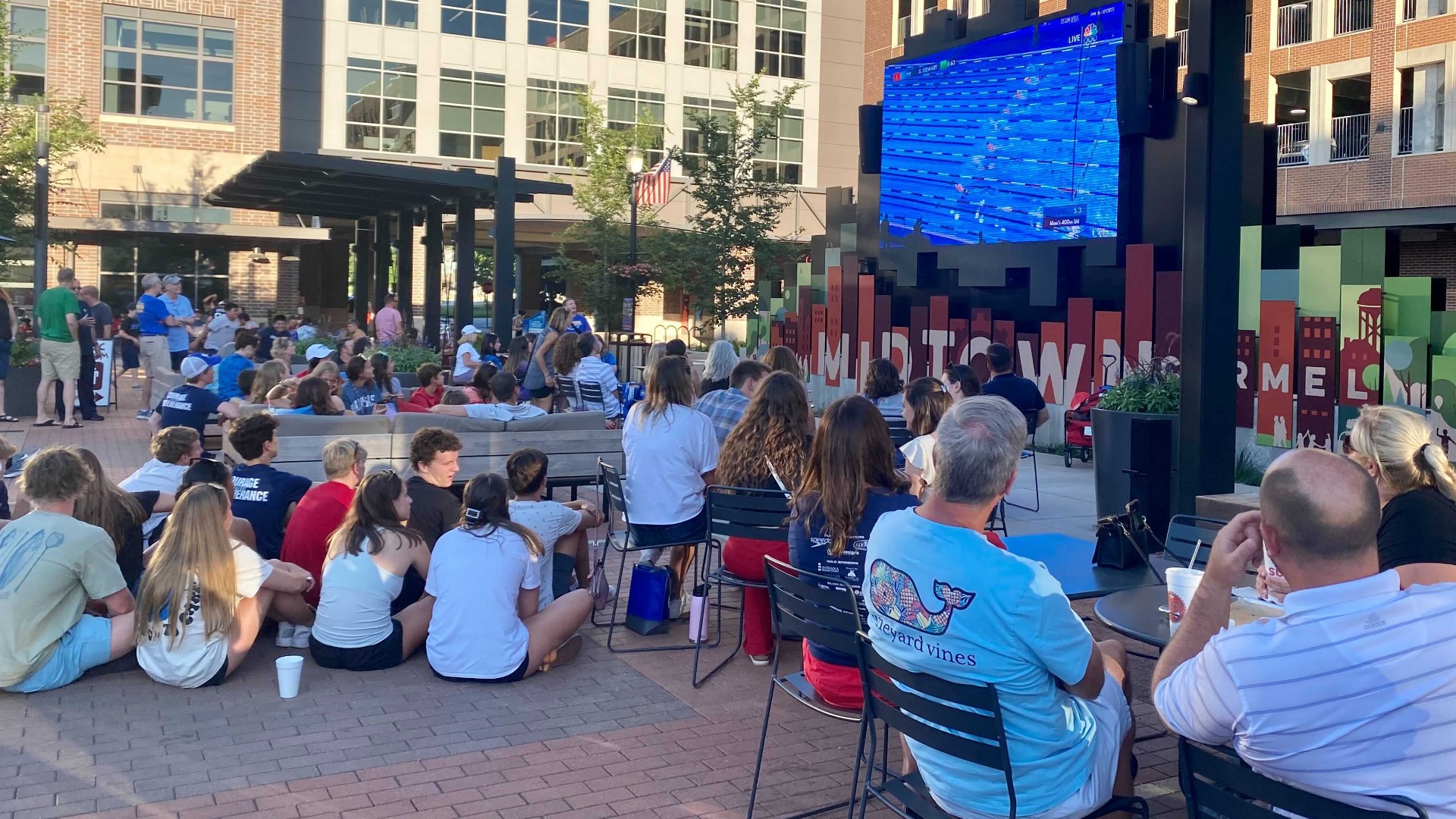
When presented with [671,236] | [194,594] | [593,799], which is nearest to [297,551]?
[194,594]

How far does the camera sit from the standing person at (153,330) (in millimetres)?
16953

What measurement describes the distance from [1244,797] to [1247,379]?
1004cm

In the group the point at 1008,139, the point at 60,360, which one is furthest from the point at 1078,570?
the point at 60,360

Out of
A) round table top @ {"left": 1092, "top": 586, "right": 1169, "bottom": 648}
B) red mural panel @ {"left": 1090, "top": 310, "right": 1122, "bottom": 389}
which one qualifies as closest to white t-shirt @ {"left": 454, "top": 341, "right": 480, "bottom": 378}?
red mural panel @ {"left": 1090, "top": 310, "right": 1122, "bottom": 389}

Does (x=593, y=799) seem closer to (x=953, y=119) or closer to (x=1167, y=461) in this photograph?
(x=1167, y=461)

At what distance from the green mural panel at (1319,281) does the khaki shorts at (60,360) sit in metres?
14.0

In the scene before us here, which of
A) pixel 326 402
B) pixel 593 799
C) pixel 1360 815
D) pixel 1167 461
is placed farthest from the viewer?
pixel 326 402

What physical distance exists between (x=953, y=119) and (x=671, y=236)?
12.4 m

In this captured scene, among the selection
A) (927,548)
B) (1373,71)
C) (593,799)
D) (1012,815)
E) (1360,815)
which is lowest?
(593,799)

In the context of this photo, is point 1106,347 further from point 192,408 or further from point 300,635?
point 300,635

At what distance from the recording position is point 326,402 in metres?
9.59

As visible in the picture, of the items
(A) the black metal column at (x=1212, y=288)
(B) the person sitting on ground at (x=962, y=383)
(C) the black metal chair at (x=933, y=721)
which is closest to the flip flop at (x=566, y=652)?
(C) the black metal chair at (x=933, y=721)

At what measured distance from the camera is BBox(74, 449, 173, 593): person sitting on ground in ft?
19.3

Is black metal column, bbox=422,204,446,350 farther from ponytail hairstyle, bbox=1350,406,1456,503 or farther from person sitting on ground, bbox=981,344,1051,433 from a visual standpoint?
ponytail hairstyle, bbox=1350,406,1456,503
